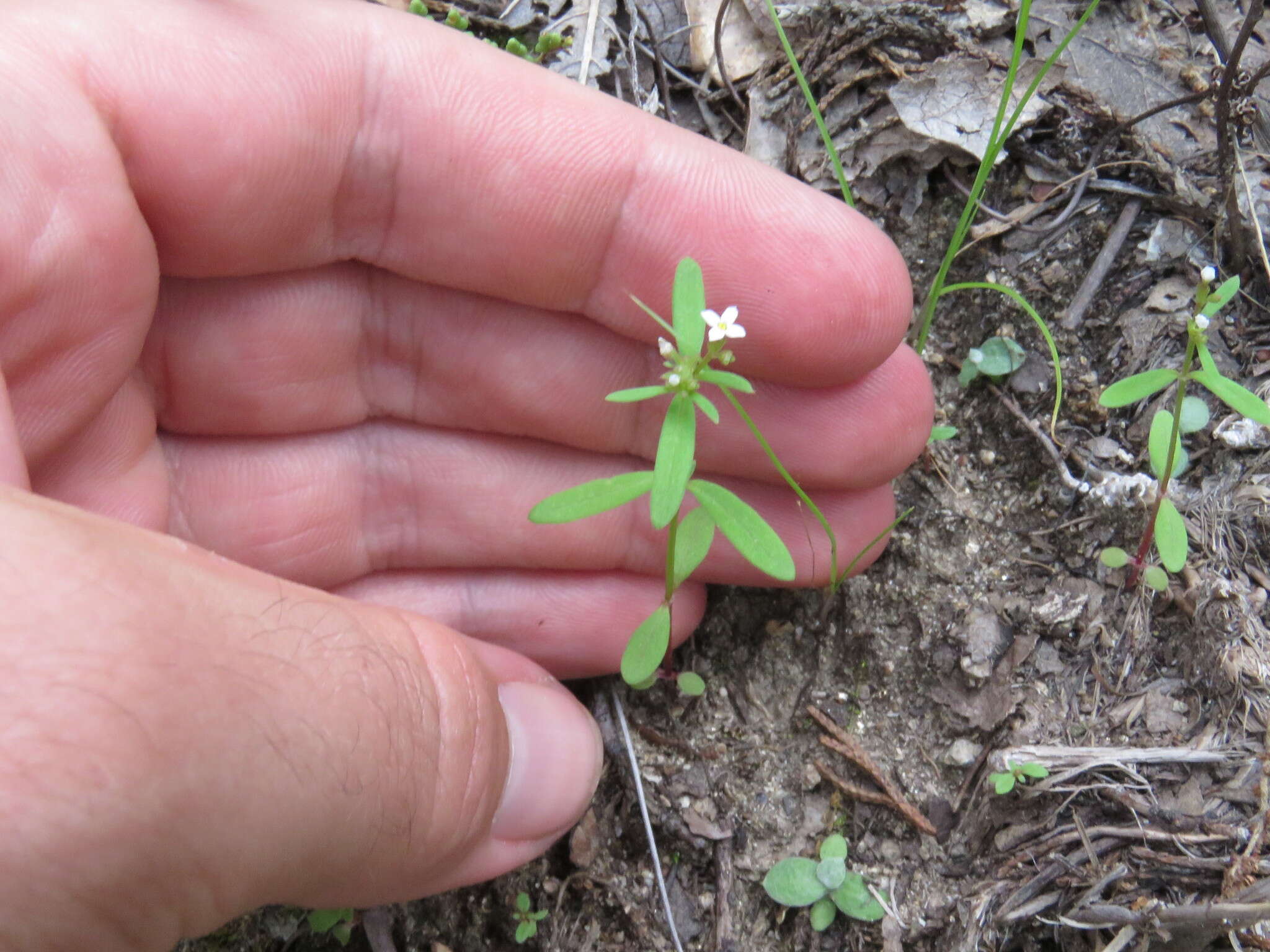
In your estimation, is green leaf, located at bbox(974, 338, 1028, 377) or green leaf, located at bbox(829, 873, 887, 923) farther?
green leaf, located at bbox(974, 338, 1028, 377)

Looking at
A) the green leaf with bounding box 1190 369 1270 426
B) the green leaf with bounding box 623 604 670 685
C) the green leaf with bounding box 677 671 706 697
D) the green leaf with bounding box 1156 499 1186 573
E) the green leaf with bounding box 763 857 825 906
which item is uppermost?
A: the green leaf with bounding box 1190 369 1270 426

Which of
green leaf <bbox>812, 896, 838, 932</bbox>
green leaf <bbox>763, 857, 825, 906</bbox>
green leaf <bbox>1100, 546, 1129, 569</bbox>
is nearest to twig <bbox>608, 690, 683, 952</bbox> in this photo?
green leaf <bbox>763, 857, 825, 906</bbox>

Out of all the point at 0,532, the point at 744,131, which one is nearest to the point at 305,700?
the point at 0,532

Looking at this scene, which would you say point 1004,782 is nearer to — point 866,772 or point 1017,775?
point 1017,775

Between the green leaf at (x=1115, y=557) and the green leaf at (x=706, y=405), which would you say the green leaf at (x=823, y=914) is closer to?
the green leaf at (x=1115, y=557)

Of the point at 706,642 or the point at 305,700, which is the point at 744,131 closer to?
the point at 706,642

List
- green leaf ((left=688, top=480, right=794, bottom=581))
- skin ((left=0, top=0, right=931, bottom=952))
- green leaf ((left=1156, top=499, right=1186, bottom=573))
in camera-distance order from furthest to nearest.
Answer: green leaf ((left=1156, top=499, right=1186, bottom=573))
green leaf ((left=688, top=480, right=794, bottom=581))
skin ((left=0, top=0, right=931, bottom=952))

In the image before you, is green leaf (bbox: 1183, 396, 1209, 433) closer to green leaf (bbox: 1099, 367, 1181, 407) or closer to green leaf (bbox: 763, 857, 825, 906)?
green leaf (bbox: 1099, 367, 1181, 407)
